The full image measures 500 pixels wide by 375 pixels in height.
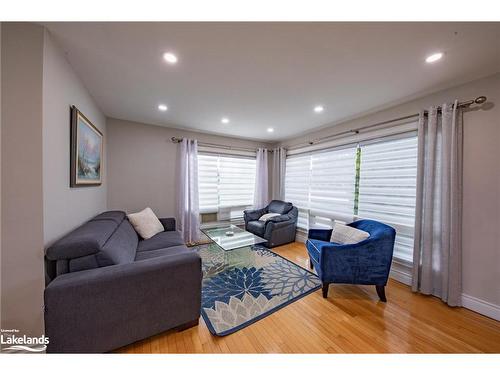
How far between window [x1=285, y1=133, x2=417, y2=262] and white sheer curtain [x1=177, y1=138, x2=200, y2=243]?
2.22 meters

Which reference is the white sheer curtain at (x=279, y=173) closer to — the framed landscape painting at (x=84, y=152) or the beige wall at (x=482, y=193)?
the beige wall at (x=482, y=193)

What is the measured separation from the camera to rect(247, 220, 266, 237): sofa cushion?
11.2ft

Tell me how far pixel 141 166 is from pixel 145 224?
1197 millimetres

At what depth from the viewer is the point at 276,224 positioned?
132 inches

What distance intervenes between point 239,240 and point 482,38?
295 cm

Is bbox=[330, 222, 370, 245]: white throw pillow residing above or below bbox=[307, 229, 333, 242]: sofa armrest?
above

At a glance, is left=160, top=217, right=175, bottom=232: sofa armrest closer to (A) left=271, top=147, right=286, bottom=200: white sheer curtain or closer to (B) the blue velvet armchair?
(B) the blue velvet armchair

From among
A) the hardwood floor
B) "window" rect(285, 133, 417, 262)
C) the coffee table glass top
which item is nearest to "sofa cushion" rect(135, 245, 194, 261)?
the coffee table glass top

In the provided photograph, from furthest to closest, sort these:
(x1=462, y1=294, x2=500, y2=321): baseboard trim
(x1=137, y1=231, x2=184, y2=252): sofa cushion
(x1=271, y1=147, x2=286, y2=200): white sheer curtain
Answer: (x1=271, y1=147, x2=286, y2=200): white sheer curtain < (x1=137, y1=231, x2=184, y2=252): sofa cushion < (x1=462, y1=294, x2=500, y2=321): baseboard trim

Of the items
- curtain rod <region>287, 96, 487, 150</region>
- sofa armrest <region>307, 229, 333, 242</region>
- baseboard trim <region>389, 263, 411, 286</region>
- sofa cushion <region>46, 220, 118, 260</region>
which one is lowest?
baseboard trim <region>389, 263, 411, 286</region>

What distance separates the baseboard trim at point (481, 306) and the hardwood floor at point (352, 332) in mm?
59

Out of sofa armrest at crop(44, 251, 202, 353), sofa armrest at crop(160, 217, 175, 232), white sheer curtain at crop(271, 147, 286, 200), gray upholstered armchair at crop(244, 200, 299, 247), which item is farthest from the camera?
white sheer curtain at crop(271, 147, 286, 200)
